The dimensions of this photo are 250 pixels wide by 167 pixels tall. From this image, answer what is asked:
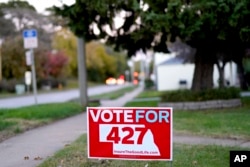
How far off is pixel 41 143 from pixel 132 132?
432 cm

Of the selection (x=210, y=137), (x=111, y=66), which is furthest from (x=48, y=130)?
(x=111, y=66)

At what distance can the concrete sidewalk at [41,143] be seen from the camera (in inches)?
352

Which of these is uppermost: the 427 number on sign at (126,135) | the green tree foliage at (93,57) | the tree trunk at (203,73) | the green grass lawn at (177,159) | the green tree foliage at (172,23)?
the green tree foliage at (93,57)

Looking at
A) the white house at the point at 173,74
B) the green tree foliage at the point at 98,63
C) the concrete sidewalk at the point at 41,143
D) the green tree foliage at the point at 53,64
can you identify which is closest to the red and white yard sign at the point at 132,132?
the concrete sidewalk at the point at 41,143

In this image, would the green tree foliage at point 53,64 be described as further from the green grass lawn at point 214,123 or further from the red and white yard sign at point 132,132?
the red and white yard sign at point 132,132

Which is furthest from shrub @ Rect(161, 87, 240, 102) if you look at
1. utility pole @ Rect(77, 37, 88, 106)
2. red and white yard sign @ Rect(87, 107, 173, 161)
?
red and white yard sign @ Rect(87, 107, 173, 161)

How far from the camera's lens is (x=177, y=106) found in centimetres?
1762

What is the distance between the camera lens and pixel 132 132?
721 centimetres

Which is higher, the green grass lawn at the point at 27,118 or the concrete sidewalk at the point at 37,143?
the green grass lawn at the point at 27,118

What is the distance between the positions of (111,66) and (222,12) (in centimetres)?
9585

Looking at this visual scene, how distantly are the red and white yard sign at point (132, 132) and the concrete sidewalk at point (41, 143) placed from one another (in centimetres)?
171

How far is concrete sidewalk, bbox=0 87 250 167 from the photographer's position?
894 centimetres

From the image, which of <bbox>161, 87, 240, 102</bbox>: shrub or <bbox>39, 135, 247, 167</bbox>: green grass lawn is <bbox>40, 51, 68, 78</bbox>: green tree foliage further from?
<bbox>39, 135, 247, 167</bbox>: green grass lawn

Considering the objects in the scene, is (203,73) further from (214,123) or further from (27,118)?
(27,118)
